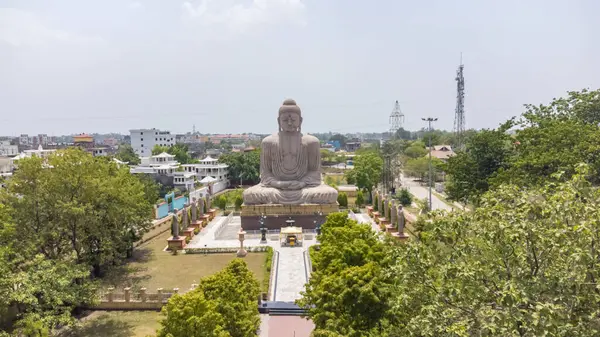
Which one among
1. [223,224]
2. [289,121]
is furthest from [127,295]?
[289,121]

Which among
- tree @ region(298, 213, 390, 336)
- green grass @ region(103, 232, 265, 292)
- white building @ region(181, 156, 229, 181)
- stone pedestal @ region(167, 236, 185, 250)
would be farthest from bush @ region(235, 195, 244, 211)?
white building @ region(181, 156, 229, 181)

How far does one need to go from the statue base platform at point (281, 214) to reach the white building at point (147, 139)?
85.9 m

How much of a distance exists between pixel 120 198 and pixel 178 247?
22.5ft

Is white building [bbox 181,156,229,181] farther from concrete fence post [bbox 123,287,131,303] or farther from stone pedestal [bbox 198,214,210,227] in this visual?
concrete fence post [bbox 123,287,131,303]

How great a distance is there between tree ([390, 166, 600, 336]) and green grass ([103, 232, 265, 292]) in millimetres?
11525

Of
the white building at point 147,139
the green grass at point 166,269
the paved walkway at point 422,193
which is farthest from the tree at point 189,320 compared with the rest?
the white building at point 147,139

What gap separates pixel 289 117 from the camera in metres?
27.8

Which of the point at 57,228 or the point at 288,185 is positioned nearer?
the point at 57,228

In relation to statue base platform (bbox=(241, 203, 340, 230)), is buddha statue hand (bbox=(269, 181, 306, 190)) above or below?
above

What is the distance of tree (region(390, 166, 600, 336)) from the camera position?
5.73m

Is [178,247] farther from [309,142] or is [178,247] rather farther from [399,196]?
[399,196]

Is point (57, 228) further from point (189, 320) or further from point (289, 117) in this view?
point (289, 117)

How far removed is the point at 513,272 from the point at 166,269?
651 inches

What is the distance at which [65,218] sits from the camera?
575 inches
